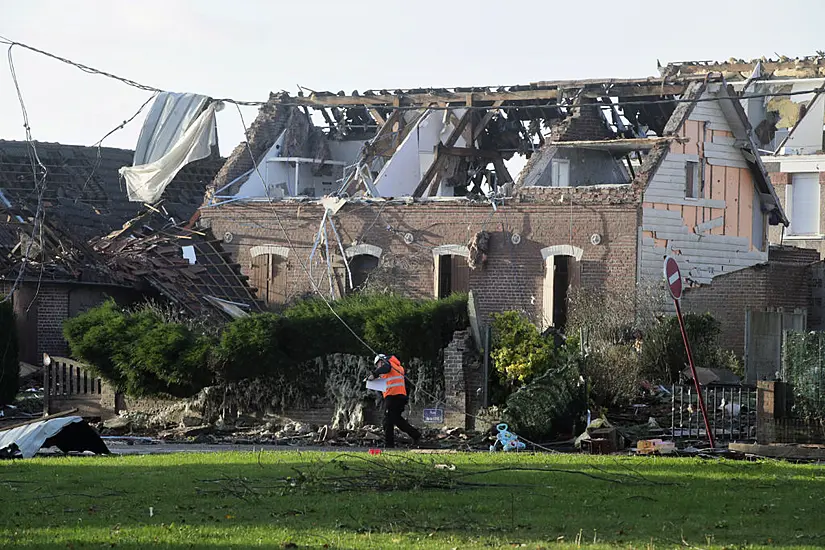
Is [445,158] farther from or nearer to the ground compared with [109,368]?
farther from the ground

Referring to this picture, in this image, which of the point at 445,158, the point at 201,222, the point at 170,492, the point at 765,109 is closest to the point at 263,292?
the point at 201,222

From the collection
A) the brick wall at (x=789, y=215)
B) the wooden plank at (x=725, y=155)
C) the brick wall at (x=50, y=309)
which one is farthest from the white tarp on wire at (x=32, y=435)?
the brick wall at (x=789, y=215)

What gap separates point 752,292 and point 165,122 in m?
16.1

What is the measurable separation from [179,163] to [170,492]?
18.5 metres

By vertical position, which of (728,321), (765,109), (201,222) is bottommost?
(728,321)

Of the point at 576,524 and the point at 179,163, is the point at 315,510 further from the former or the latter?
the point at 179,163

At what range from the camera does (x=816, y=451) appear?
19875 mm

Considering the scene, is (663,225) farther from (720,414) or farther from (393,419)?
(393,419)

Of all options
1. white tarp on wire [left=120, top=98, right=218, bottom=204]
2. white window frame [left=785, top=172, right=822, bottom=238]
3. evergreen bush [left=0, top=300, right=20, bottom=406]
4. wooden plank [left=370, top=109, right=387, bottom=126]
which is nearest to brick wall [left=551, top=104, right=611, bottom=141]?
wooden plank [left=370, top=109, right=387, bottom=126]

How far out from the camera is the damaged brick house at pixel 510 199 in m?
36.1

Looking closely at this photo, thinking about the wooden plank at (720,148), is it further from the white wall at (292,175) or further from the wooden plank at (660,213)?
the white wall at (292,175)

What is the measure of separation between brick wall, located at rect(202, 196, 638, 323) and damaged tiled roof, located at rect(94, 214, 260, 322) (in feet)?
7.94

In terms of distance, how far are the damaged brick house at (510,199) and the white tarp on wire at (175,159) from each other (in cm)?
202

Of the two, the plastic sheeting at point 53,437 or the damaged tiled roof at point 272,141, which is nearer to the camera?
the plastic sheeting at point 53,437
